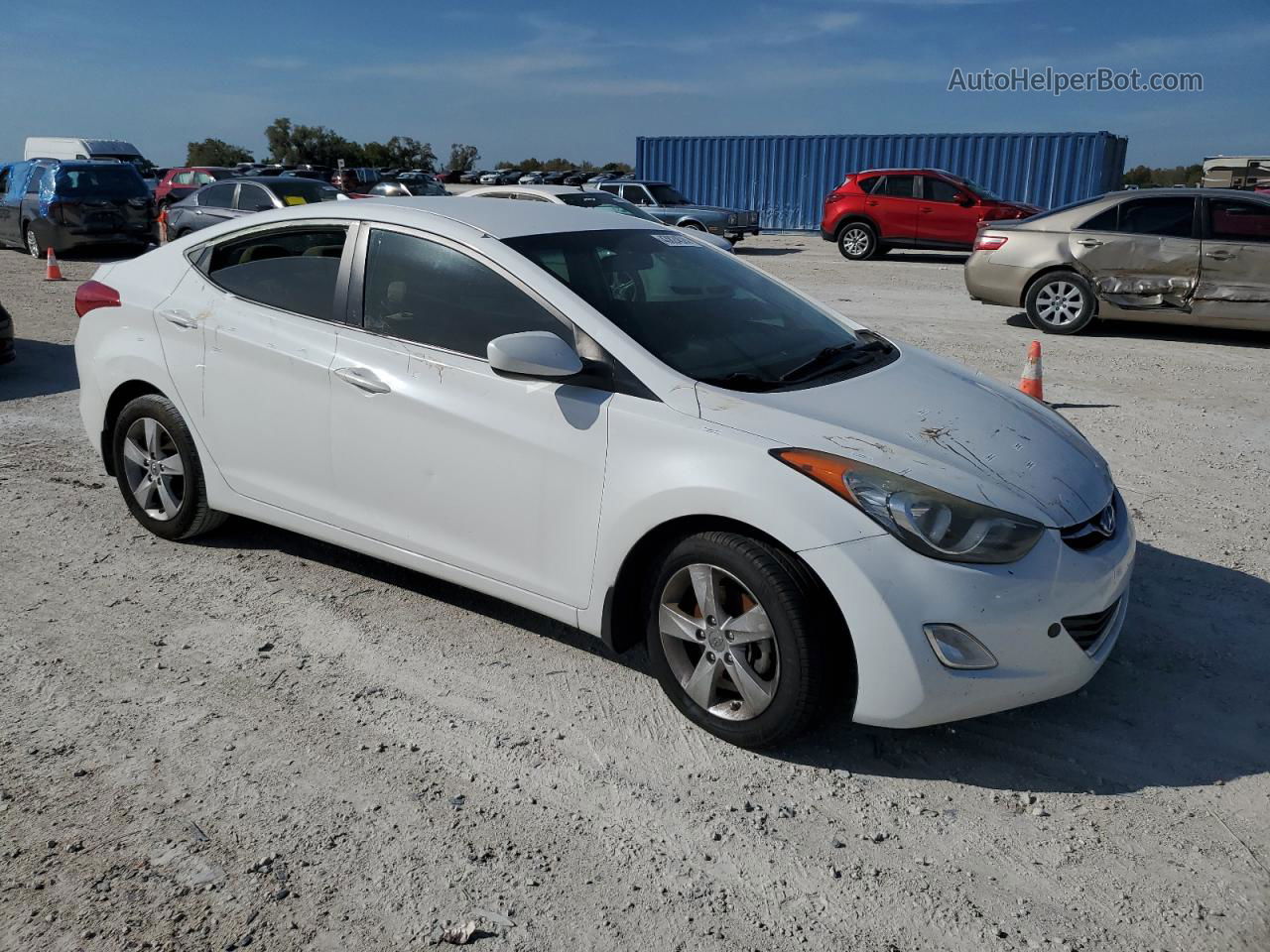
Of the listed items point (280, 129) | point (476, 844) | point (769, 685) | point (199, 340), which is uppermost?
point (280, 129)

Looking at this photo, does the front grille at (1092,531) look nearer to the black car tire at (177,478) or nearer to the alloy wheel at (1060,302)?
the black car tire at (177,478)

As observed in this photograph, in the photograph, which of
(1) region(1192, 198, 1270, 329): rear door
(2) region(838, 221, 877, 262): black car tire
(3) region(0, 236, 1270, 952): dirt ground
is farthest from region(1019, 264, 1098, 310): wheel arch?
(2) region(838, 221, 877, 262): black car tire

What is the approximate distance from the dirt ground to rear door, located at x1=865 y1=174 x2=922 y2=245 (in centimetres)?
1706

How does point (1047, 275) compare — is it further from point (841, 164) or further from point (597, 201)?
point (841, 164)

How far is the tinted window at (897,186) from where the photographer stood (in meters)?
21.2

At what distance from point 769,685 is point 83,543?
349cm

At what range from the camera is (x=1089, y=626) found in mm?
3328

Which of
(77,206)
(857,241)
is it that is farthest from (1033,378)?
(77,206)

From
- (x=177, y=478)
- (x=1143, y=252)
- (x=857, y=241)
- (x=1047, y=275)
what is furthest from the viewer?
(x=857, y=241)

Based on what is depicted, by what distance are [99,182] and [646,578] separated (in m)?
17.8

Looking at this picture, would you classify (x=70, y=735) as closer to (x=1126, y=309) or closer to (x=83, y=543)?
(x=83, y=543)

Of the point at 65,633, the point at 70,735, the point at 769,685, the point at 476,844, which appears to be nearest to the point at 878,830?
the point at 769,685

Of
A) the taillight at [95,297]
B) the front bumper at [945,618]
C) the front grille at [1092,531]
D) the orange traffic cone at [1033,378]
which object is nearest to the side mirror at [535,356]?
the front bumper at [945,618]

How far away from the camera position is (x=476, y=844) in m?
2.93
